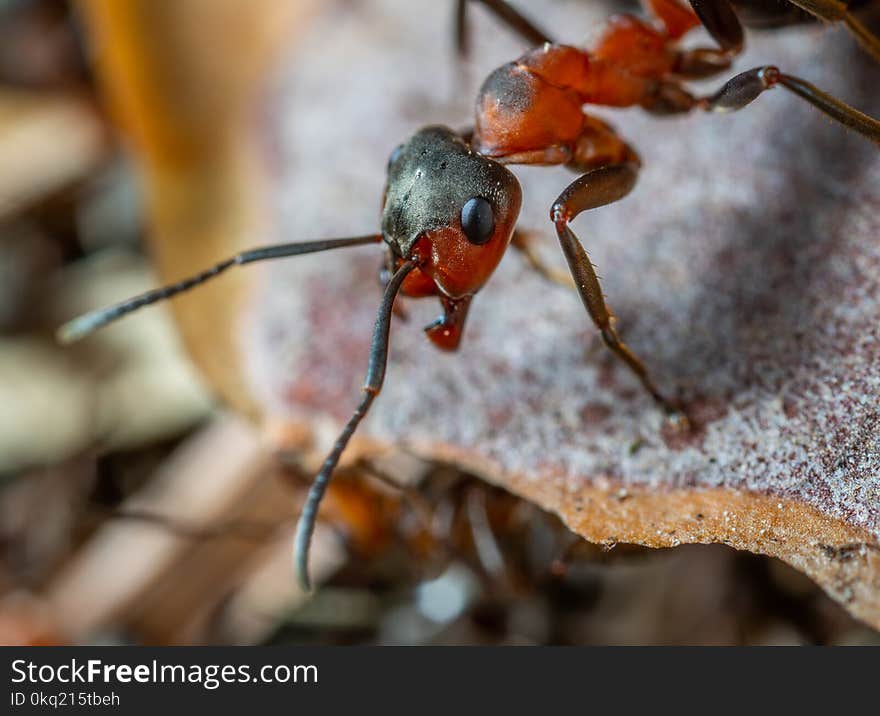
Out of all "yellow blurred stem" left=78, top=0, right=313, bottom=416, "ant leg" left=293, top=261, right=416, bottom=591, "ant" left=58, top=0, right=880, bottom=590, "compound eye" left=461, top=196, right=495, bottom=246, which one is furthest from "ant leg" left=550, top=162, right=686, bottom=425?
"yellow blurred stem" left=78, top=0, right=313, bottom=416

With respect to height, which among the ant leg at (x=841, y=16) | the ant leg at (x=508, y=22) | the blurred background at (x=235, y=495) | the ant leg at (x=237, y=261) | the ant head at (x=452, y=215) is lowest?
the blurred background at (x=235, y=495)

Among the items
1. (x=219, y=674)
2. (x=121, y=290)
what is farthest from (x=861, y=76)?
(x=121, y=290)

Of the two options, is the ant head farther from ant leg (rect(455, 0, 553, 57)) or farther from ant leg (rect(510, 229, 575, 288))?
ant leg (rect(455, 0, 553, 57))

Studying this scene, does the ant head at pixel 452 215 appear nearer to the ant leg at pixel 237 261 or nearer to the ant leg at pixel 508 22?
the ant leg at pixel 237 261

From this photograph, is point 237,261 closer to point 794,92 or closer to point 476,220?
point 476,220

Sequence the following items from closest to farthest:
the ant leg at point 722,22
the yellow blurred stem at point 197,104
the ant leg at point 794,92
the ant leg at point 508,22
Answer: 1. the ant leg at point 794,92
2. the ant leg at point 722,22
3. the ant leg at point 508,22
4. the yellow blurred stem at point 197,104

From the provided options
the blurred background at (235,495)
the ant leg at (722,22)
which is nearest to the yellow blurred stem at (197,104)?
the blurred background at (235,495)
